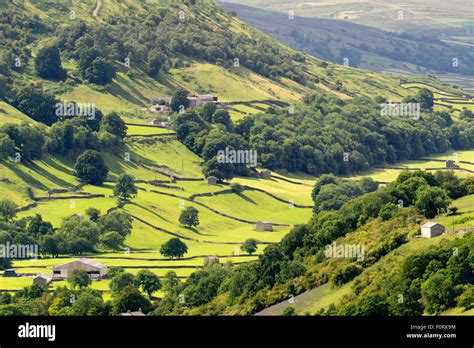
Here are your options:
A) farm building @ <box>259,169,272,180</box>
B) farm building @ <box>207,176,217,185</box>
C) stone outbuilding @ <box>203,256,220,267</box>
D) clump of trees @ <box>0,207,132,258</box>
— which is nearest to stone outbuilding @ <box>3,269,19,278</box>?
clump of trees @ <box>0,207,132,258</box>

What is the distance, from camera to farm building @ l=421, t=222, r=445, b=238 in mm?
84812

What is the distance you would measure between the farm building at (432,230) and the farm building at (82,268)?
43.8m

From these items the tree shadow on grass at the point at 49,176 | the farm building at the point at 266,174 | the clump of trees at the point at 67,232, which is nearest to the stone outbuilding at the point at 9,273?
the clump of trees at the point at 67,232

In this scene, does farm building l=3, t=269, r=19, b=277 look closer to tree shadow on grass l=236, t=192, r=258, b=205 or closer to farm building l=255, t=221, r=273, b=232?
farm building l=255, t=221, r=273, b=232

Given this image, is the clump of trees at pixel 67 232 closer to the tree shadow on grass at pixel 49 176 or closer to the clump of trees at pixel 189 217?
the clump of trees at pixel 189 217

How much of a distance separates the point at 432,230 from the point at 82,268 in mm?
47529

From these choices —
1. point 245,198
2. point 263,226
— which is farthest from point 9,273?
point 245,198

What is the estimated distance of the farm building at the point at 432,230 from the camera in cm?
8481

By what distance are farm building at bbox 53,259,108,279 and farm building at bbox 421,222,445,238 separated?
4385 centimetres

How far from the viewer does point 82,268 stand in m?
123

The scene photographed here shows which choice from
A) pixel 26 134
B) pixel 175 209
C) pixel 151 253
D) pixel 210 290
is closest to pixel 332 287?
pixel 210 290

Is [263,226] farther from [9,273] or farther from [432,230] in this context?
[432,230]
